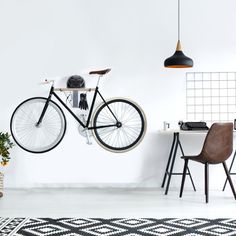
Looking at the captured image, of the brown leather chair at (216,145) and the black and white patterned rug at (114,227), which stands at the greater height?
the brown leather chair at (216,145)

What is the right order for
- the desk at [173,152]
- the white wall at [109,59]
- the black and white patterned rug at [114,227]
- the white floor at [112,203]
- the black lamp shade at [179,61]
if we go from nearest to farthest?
the black and white patterned rug at [114,227] < the white floor at [112,203] < the black lamp shade at [179,61] < the desk at [173,152] < the white wall at [109,59]

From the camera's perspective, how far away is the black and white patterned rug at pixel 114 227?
12.7 ft

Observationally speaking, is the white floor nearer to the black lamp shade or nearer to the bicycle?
the bicycle

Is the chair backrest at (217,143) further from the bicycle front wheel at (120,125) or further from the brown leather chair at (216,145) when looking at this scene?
the bicycle front wheel at (120,125)

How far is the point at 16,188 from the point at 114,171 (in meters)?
1.15

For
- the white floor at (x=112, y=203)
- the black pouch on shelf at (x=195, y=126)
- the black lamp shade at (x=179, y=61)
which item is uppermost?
the black lamp shade at (x=179, y=61)

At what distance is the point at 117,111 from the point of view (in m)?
6.10

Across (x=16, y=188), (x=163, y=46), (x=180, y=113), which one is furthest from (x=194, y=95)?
(x=16, y=188)

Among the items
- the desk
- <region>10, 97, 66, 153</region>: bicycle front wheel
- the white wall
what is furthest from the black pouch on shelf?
<region>10, 97, 66, 153</region>: bicycle front wheel

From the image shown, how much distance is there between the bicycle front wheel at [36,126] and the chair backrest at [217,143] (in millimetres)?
1748

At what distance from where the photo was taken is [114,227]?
159 inches

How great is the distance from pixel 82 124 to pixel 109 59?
818 millimetres

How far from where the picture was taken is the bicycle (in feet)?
19.8

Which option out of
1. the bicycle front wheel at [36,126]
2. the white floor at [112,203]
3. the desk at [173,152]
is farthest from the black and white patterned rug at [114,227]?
the bicycle front wheel at [36,126]
